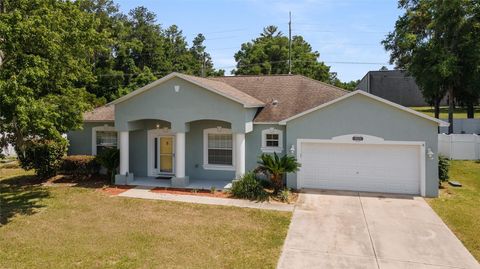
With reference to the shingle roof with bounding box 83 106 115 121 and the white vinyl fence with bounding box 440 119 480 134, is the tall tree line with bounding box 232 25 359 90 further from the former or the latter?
the shingle roof with bounding box 83 106 115 121

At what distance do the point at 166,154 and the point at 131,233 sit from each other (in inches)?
310

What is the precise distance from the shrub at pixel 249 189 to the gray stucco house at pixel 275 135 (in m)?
0.89

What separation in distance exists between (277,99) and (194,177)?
564 cm

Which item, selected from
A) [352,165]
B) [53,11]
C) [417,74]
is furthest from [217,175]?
[417,74]

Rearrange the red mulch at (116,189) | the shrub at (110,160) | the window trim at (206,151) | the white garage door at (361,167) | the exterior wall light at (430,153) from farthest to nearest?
the window trim at (206,151)
the shrub at (110,160)
the red mulch at (116,189)
the white garage door at (361,167)
the exterior wall light at (430,153)

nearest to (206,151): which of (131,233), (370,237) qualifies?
(131,233)

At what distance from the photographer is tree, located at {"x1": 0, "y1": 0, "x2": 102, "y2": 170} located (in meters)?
10.4

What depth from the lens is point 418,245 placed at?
9141mm

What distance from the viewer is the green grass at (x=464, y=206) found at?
977 cm

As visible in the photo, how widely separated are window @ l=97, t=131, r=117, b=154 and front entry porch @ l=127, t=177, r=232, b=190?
2610mm

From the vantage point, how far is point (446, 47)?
25.1 m

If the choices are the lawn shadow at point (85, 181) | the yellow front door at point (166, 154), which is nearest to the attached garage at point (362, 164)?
the yellow front door at point (166, 154)

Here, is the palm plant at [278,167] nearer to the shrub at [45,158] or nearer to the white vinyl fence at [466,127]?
the shrub at [45,158]

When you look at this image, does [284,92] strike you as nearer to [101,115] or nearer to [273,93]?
[273,93]
